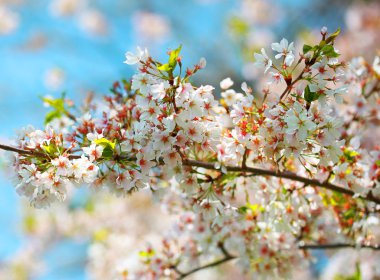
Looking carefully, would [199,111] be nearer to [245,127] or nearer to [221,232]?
[245,127]

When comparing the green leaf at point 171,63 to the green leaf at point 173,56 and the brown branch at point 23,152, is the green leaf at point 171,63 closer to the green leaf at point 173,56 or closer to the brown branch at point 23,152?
the green leaf at point 173,56

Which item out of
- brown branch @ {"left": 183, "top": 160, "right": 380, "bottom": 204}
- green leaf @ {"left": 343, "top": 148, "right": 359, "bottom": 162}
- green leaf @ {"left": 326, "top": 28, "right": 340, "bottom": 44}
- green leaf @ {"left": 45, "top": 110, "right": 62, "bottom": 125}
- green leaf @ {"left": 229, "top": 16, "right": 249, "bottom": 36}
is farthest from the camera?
green leaf @ {"left": 229, "top": 16, "right": 249, "bottom": 36}

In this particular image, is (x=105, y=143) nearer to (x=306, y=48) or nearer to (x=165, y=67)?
(x=165, y=67)

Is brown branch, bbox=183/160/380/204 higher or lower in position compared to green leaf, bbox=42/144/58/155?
lower

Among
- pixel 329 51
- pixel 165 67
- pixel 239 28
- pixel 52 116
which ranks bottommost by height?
pixel 329 51

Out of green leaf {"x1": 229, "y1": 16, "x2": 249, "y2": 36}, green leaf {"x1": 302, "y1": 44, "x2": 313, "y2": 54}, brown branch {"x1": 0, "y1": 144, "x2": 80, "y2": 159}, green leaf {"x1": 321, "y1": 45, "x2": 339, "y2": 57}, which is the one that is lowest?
green leaf {"x1": 321, "y1": 45, "x2": 339, "y2": 57}

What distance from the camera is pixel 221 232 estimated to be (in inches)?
87.8

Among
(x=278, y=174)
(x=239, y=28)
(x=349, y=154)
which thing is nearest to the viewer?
(x=278, y=174)

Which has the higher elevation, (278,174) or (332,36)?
(332,36)

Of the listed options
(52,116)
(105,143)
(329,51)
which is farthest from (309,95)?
(52,116)

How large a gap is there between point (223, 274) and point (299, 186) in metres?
4.88

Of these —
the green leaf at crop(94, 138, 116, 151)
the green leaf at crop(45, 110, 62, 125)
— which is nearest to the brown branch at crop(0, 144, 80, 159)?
the green leaf at crop(94, 138, 116, 151)

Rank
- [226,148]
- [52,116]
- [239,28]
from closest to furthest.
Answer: [226,148] → [52,116] → [239,28]

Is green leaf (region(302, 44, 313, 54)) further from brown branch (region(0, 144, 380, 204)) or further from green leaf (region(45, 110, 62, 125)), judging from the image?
green leaf (region(45, 110, 62, 125))
